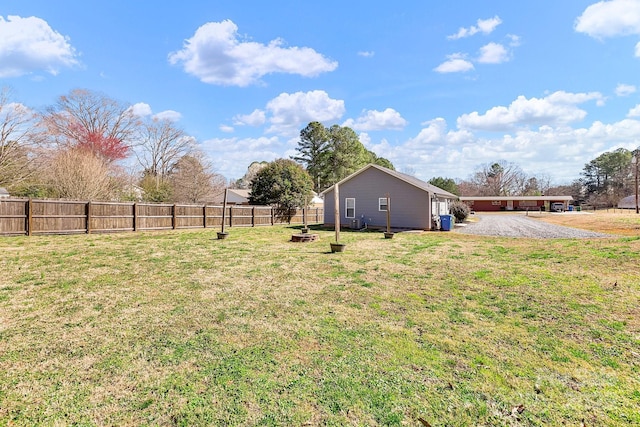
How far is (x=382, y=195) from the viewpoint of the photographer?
1823cm

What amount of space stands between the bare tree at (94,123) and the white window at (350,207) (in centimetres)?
2239

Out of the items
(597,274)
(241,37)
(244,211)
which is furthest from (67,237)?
(597,274)

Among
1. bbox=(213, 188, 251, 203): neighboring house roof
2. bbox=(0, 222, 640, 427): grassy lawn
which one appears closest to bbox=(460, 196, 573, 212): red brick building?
bbox=(213, 188, 251, 203): neighboring house roof

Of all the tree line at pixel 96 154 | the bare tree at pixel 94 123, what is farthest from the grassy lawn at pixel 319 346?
the bare tree at pixel 94 123

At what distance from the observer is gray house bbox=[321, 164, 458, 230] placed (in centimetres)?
1714

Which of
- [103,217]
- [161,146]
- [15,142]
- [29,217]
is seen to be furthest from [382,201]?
[161,146]

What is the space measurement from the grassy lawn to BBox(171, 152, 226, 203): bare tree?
974 inches

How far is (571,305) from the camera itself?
4.56 m

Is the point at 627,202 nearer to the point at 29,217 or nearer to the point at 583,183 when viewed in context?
the point at 583,183

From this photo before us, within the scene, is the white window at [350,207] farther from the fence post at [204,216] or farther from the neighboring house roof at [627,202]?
the neighboring house roof at [627,202]

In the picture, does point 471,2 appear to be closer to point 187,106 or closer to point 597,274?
point 597,274

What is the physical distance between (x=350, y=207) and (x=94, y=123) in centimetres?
2745

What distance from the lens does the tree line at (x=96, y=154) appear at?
1773cm

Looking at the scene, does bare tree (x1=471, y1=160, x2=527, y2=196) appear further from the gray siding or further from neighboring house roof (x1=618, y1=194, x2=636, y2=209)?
the gray siding
